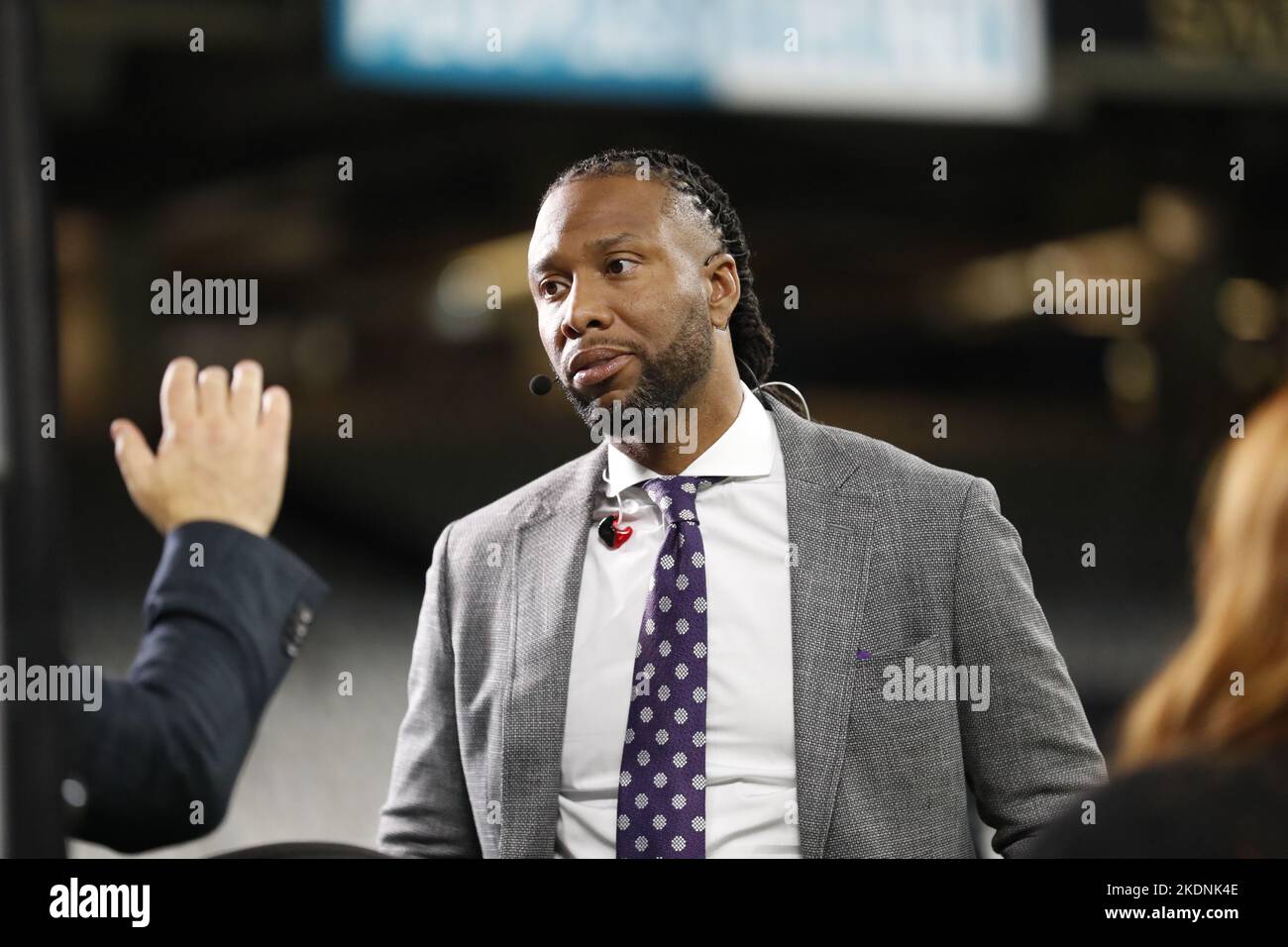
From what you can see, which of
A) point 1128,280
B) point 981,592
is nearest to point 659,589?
point 981,592

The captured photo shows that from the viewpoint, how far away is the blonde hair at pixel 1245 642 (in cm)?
125

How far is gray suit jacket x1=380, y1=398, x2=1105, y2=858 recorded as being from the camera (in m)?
1.77

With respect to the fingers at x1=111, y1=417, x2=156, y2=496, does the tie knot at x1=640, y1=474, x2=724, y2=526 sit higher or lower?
lower

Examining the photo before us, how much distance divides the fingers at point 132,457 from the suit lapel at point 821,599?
85 cm

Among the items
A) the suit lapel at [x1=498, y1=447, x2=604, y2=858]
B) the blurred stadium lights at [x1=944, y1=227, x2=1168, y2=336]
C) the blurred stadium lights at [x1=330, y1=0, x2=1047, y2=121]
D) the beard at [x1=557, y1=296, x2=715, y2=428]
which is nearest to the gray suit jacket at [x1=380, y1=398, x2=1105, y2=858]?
the suit lapel at [x1=498, y1=447, x2=604, y2=858]

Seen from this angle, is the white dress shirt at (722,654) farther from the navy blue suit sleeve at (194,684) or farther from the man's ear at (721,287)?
the navy blue suit sleeve at (194,684)

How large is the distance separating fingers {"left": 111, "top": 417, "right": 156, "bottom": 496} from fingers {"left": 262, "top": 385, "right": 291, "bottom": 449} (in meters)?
0.16

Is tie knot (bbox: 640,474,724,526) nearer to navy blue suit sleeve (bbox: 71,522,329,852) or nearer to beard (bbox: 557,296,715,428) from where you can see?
beard (bbox: 557,296,715,428)

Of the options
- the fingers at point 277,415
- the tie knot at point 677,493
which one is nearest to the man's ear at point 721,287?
the tie knot at point 677,493

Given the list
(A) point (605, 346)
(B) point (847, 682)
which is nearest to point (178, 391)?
(A) point (605, 346)

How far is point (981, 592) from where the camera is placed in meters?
1.80

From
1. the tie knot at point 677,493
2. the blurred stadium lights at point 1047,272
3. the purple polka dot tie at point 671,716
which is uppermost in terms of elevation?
the blurred stadium lights at point 1047,272
